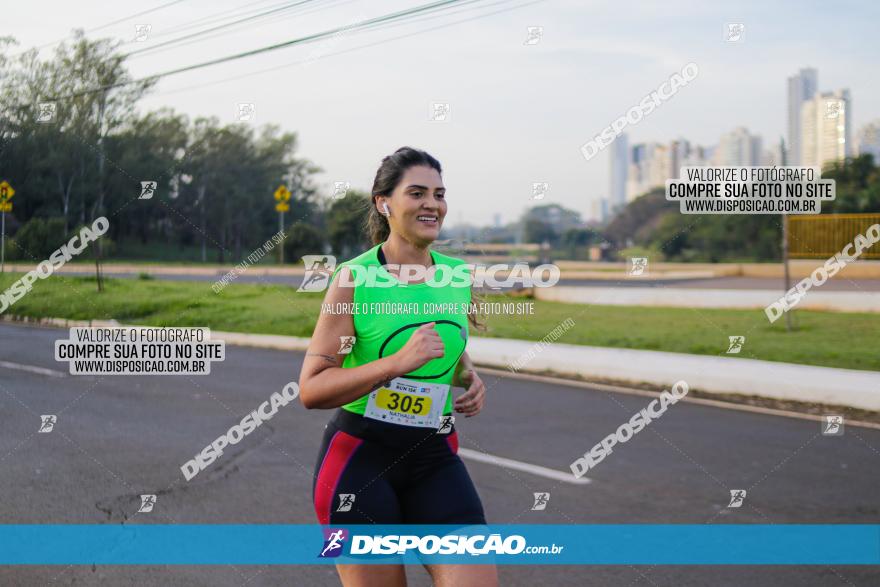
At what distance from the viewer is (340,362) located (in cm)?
265

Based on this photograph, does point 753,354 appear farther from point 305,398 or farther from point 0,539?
point 305,398

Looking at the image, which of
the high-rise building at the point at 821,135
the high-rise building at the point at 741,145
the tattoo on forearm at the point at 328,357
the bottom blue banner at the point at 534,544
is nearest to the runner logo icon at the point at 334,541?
the tattoo on forearm at the point at 328,357

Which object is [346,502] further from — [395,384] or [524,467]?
[524,467]

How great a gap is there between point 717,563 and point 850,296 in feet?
55.9

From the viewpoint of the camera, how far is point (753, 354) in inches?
503

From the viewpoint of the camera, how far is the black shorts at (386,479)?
2.62m

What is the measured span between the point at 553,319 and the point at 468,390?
16.4m

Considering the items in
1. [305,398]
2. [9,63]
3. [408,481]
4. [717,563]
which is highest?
[9,63]

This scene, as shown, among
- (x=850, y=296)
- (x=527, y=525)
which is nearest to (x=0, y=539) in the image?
(x=527, y=525)

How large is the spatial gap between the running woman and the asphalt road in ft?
7.21

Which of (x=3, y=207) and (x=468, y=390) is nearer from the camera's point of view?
(x=468, y=390)

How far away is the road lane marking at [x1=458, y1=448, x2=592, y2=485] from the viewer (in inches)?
264

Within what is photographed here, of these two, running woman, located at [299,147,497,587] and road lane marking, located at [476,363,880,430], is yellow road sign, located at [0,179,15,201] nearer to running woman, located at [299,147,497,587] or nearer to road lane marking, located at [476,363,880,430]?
road lane marking, located at [476,363,880,430]

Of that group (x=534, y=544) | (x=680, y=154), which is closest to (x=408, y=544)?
(x=534, y=544)
